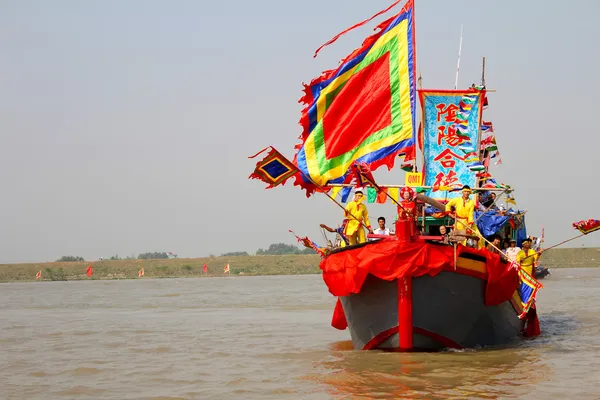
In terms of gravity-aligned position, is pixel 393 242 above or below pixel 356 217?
below

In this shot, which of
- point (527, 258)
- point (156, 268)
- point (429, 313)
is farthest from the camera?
point (156, 268)

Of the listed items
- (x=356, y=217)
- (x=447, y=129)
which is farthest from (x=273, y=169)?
(x=447, y=129)

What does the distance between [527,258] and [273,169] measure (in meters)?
5.71

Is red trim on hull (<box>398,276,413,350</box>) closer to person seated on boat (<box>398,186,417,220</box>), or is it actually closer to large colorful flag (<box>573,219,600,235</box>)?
person seated on boat (<box>398,186,417,220</box>)

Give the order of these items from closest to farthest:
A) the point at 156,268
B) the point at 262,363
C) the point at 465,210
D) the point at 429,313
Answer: the point at 429,313, the point at 262,363, the point at 465,210, the point at 156,268

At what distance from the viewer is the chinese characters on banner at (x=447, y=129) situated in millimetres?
20984

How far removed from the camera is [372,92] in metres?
15.0

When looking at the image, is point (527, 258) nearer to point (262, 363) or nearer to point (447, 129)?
point (262, 363)

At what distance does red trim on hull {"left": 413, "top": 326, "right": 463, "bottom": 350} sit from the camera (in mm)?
12641

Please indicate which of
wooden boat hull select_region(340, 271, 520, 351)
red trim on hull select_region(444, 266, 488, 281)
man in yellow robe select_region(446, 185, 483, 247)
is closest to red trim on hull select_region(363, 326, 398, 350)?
wooden boat hull select_region(340, 271, 520, 351)

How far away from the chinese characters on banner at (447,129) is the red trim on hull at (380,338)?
8210mm

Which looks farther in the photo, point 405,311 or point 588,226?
point 588,226

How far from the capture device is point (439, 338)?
42.1ft

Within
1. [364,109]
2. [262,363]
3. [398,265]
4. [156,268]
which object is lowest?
[262,363]
